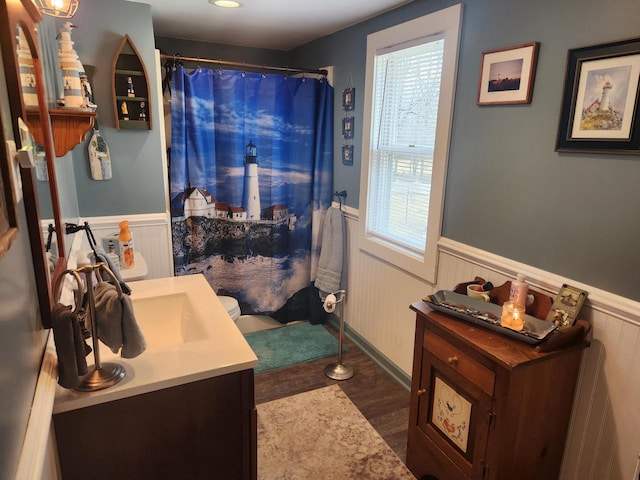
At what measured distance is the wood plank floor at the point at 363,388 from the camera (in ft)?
7.52

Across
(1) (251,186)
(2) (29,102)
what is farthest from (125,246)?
(2) (29,102)

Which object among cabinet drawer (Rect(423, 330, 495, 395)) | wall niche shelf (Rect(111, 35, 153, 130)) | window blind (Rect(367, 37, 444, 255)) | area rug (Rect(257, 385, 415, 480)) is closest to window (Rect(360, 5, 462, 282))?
window blind (Rect(367, 37, 444, 255))

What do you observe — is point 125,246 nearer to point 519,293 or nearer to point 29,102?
point 29,102

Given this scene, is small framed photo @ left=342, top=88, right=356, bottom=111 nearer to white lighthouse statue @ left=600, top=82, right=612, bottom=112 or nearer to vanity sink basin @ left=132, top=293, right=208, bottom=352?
white lighthouse statue @ left=600, top=82, right=612, bottom=112

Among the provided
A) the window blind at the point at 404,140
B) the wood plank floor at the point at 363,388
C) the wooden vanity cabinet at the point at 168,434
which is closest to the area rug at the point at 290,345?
the wood plank floor at the point at 363,388

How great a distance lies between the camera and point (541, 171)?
166 centimetres

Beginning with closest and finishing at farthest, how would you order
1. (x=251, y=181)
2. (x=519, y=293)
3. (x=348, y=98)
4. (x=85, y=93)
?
(x=519, y=293) < (x=85, y=93) < (x=348, y=98) < (x=251, y=181)

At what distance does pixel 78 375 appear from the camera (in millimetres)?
1050

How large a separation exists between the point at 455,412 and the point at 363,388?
3.24 ft

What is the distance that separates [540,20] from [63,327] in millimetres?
1871

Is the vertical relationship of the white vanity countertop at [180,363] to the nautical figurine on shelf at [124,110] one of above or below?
below

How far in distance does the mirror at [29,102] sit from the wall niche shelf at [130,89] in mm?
1340

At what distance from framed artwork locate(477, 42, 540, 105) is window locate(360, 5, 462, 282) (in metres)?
0.19

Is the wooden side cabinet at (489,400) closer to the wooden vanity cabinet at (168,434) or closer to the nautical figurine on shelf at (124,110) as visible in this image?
the wooden vanity cabinet at (168,434)
